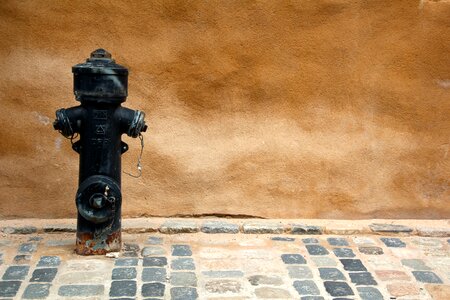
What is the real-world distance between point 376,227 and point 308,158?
791mm

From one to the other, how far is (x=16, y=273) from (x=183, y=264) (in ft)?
3.70

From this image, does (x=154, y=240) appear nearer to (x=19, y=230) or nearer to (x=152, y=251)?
(x=152, y=251)

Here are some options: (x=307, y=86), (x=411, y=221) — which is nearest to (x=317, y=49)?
(x=307, y=86)

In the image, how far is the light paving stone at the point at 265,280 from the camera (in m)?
4.67

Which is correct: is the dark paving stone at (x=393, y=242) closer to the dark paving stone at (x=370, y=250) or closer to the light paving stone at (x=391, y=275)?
the dark paving stone at (x=370, y=250)

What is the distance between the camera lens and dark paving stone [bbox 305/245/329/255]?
5.24 metres

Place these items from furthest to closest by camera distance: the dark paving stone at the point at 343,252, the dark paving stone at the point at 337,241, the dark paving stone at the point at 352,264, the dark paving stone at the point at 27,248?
the dark paving stone at the point at 337,241 → the dark paving stone at the point at 343,252 → the dark paving stone at the point at 27,248 → the dark paving stone at the point at 352,264

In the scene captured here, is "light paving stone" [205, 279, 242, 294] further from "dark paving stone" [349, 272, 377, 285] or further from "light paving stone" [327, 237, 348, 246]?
"light paving stone" [327, 237, 348, 246]

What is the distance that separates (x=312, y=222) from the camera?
5.82 metres

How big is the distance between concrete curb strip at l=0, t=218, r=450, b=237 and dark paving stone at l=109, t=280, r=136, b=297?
3.25 feet

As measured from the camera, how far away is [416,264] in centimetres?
511

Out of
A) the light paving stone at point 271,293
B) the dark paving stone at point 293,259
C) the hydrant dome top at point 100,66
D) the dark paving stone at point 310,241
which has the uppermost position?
the hydrant dome top at point 100,66

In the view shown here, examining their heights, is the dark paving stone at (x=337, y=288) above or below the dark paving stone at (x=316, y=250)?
below

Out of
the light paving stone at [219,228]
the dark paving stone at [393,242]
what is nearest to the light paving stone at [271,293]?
the light paving stone at [219,228]
